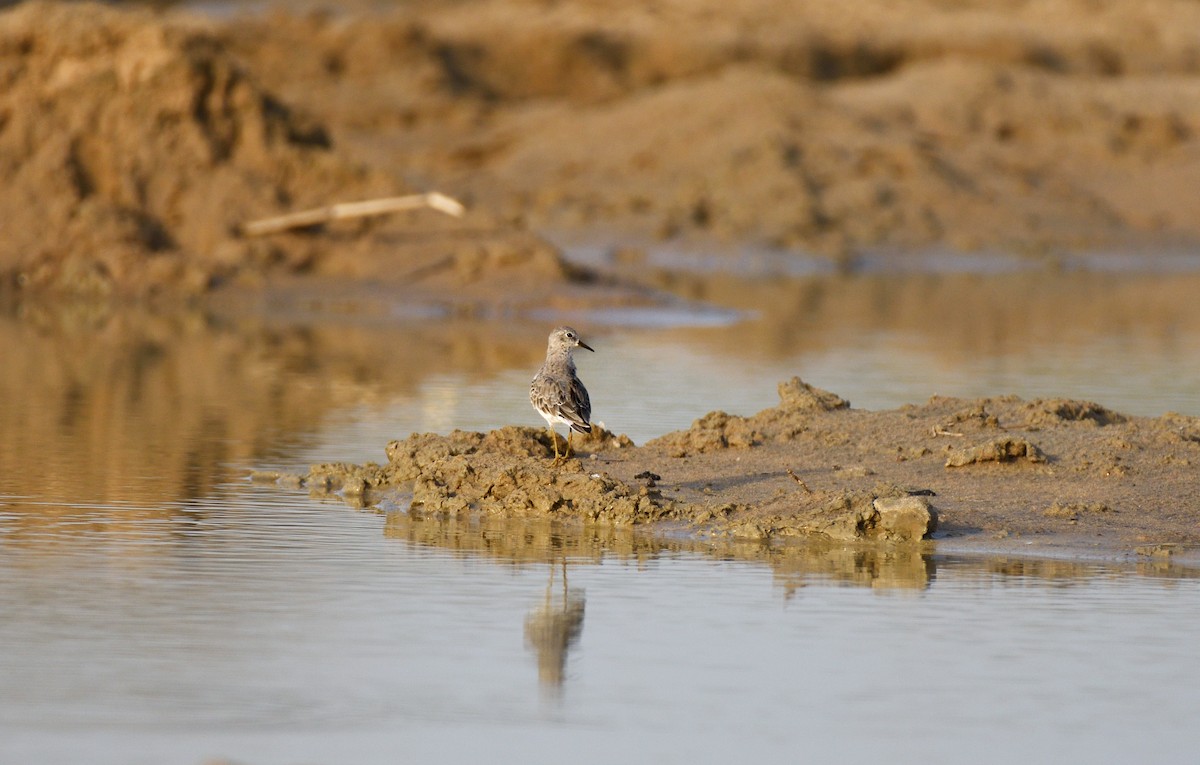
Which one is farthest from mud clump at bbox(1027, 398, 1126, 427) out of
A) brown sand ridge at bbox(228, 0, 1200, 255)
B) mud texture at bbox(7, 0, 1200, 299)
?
brown sand ridge at bbox(228, 0, 1200, 255)

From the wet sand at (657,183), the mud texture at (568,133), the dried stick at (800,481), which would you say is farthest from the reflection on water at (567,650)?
the mud texture at (568,133)

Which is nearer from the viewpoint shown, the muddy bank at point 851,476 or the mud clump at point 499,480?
the muddy bank at point 851,476

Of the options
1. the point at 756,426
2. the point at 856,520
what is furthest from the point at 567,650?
the point at 756,426

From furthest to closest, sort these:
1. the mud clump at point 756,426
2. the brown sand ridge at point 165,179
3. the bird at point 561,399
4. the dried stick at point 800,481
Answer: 1. the brown sand ridge at point 165,179
2. the mud clump at point 756,426
3. the bird at point 561,399
4. the dried stick at point 800,481

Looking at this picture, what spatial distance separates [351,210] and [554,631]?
1685 centimetres

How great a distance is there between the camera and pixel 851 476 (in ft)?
35.8

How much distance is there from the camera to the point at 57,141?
1003 inches

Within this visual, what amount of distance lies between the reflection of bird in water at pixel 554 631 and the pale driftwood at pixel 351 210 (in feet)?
51.9

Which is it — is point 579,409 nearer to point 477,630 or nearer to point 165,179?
point 477,630

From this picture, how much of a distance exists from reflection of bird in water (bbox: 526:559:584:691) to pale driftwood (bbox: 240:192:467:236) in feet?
51.9

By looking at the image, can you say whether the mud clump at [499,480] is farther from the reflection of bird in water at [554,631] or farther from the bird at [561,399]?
the reflection of bird in water at [554,631]

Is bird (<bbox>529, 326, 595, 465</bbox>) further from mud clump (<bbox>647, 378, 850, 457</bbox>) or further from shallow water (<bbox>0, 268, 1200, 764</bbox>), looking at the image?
mud clump (<bbox>647, 378, 850, 457</bbox>)

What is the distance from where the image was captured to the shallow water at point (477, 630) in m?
6.57

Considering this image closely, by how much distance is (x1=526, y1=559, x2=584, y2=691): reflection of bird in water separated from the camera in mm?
7348
